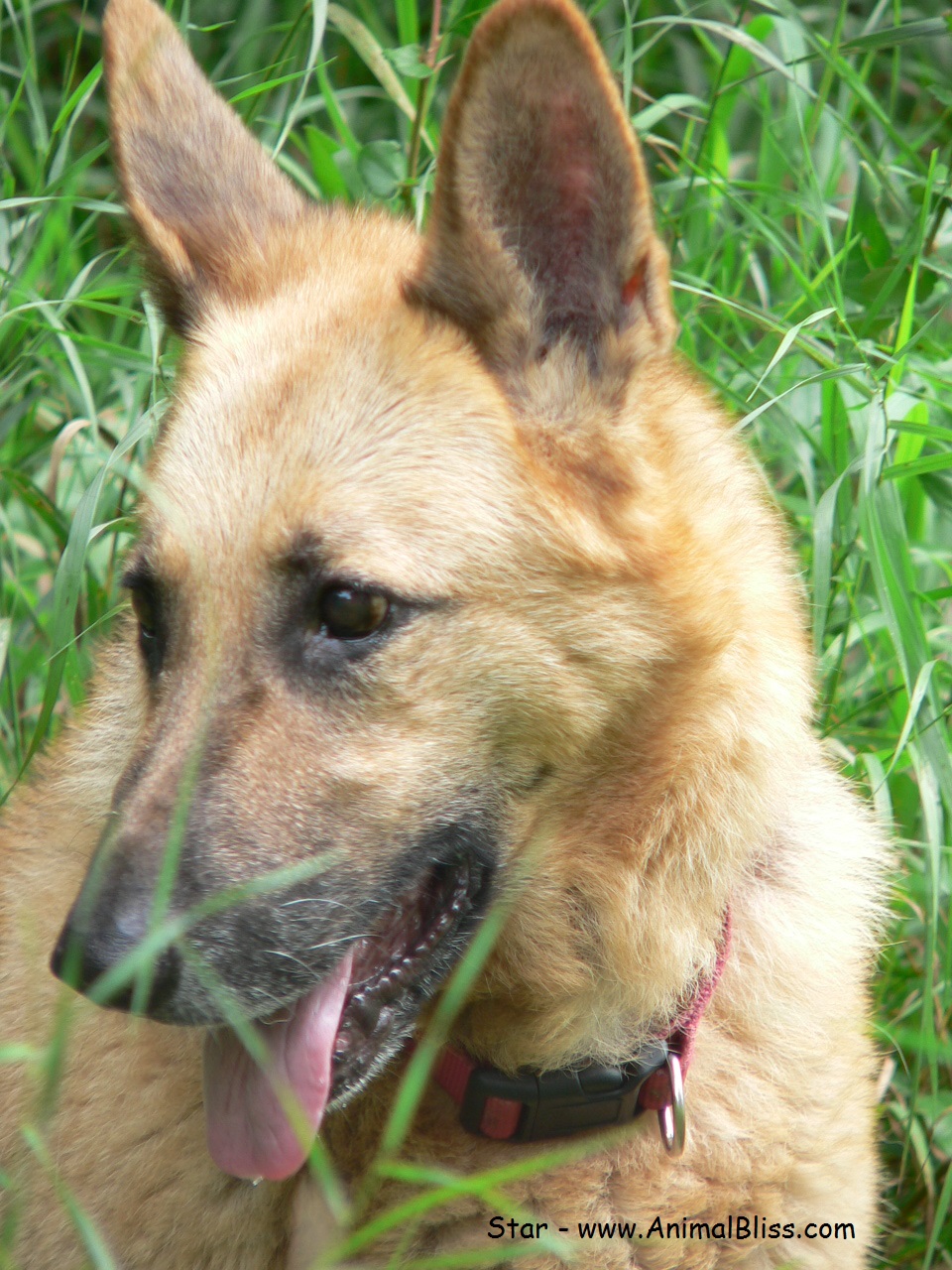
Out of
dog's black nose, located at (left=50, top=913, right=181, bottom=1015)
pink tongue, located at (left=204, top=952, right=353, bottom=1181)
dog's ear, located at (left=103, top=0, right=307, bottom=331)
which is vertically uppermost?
dog's ear, located at (left=103, top=0, right=307, bottom=331)

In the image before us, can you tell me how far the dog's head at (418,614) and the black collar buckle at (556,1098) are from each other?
0.30 feet

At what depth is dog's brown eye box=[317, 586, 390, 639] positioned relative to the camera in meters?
2.00

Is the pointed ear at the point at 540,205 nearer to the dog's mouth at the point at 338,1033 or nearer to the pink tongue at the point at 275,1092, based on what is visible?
the dog's mouth at the point at 338,1033

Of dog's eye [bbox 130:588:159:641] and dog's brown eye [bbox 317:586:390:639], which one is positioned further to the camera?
dog's eye [bbox 130:588:159:641]

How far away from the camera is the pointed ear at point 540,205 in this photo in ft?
6.33

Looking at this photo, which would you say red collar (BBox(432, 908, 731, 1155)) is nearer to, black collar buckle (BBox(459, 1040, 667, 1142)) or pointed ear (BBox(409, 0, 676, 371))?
black collar buckle (BBox(459, 1040, 667, 1142))

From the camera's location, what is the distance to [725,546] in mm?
2281

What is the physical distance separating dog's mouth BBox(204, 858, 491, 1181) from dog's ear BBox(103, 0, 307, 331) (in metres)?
1.15

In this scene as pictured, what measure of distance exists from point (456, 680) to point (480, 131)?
82cm

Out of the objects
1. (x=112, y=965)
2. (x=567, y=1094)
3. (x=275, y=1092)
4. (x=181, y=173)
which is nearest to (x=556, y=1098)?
(x=567, y=1094)

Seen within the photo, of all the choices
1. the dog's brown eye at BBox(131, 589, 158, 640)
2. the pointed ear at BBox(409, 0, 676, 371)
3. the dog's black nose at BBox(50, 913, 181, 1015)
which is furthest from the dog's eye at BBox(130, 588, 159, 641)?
the pointed ear at BBox(409, 0, 676, 371)

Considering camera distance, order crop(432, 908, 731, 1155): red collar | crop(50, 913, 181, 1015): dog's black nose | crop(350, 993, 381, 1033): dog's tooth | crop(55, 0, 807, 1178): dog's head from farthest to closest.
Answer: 1. crop(432, 908, 731, 1155): red collar
2. crop(350, 993, 381, 1033): dog's tooth
3. crop(55, 0, 807, 1178): dog's head
4. crop(50, 913, 181, 1015): dog's black nose

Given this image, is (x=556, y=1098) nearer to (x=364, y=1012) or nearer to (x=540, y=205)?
(x=364, y=1012)

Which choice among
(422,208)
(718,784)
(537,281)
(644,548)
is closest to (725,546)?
(644,548)
